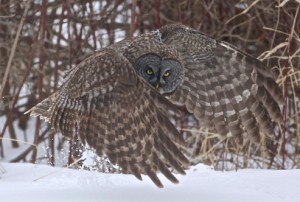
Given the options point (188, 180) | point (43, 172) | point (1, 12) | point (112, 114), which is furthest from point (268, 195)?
point (1, 12)

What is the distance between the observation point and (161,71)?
15.1 ft

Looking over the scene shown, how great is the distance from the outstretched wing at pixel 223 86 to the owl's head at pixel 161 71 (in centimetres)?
12

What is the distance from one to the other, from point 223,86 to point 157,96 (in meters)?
1.14

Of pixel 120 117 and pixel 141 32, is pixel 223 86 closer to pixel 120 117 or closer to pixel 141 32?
pixel 120 117

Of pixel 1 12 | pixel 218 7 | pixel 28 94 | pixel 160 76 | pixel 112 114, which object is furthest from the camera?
pixel 28 94

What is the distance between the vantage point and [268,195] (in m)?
3.47

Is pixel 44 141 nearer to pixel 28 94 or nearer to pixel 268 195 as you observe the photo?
pixel 28 94

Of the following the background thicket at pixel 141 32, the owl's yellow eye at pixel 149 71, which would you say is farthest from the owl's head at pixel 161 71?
the background thicket at pixel 141 32

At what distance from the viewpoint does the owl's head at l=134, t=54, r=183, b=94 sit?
4.52m

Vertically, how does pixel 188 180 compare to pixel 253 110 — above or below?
below

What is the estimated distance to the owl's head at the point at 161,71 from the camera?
178 inches

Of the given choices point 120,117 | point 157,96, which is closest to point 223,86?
point 157,96

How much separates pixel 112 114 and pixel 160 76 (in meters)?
0.95

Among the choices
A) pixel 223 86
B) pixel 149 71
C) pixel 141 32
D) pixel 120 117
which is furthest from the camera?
pixel 141 32
